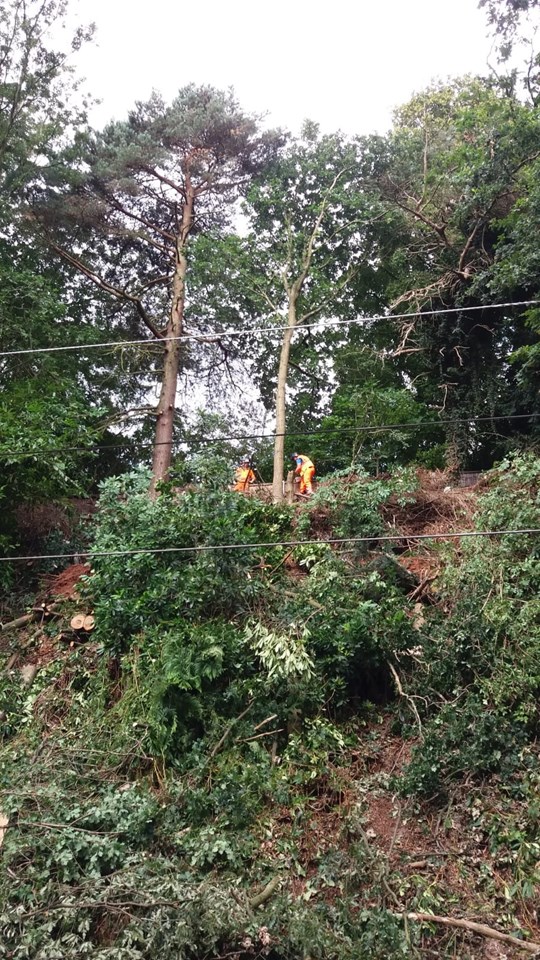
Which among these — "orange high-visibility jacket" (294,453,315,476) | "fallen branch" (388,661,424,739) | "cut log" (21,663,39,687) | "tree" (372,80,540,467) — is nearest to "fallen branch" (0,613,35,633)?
"cut log" (21,663,39,687)

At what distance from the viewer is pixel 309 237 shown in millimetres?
15906

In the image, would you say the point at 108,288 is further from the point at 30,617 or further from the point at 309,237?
the point at 30,617

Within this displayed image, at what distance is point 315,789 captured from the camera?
631 centimetres

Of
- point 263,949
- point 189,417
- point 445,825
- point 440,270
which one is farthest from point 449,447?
point 263,949

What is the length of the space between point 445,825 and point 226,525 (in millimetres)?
3845

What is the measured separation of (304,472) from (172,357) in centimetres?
453

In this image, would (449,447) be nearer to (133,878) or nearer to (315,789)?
(315,789)

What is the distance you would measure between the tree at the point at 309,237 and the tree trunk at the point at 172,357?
1562mm

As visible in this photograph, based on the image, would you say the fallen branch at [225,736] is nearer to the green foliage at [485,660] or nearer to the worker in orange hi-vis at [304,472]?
the green foliage at [485,660]

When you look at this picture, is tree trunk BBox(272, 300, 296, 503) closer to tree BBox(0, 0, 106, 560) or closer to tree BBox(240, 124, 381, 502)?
tree BBox(240, 124, 381, 502)

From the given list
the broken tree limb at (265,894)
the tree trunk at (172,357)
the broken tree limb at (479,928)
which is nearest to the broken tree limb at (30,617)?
the tree trunk at (172,357)

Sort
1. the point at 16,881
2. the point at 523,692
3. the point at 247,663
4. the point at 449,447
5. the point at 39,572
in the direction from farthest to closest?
the point at 449,447 → the point at 39,572 → the point at 247,663 → the point at 523,692 → the point at 16,881

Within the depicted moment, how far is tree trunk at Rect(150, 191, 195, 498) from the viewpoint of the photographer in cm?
1363

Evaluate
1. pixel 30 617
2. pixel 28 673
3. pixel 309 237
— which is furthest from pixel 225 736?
pixel 309 237
